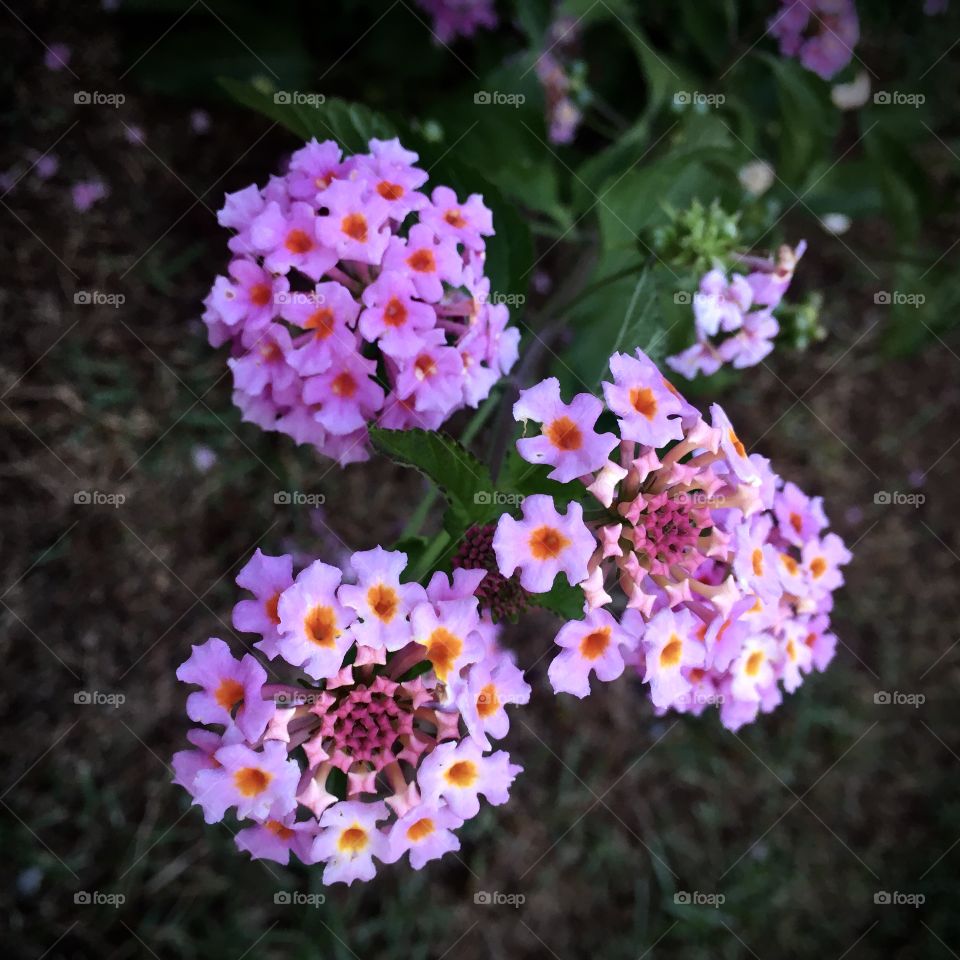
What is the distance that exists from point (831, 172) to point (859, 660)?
1824 millimetres

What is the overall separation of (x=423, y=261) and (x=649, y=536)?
599 mm

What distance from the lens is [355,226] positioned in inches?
56.6

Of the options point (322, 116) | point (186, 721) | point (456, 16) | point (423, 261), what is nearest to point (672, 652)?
point (423, 261)

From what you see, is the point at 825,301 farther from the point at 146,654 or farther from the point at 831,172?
the point at 146,654

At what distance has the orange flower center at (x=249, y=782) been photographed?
4.18 feet

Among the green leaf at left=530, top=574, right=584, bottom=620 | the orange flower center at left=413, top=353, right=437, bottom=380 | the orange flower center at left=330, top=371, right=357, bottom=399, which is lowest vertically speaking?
the orange flower center at left=330, top=371, right=357, bottom=399

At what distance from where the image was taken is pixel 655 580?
4.70 feet

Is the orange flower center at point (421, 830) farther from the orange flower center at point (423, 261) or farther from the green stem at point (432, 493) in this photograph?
the orange flower center at point (423, 261)

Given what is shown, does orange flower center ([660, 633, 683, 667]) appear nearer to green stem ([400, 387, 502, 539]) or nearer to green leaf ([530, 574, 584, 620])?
green leaf ([530, 574, 584, 620])

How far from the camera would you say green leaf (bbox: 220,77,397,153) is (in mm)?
1547

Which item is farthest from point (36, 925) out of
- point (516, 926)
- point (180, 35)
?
point (180, 35)

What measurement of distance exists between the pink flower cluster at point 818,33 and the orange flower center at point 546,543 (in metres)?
1.96

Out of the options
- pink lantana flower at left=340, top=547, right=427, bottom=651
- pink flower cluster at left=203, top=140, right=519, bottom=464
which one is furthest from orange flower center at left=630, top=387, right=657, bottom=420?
pink lantana flower at left=340, top=547, right=427, bottom=651

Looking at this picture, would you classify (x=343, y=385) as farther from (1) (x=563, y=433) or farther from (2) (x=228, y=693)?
(2) (x=228, y=693)
